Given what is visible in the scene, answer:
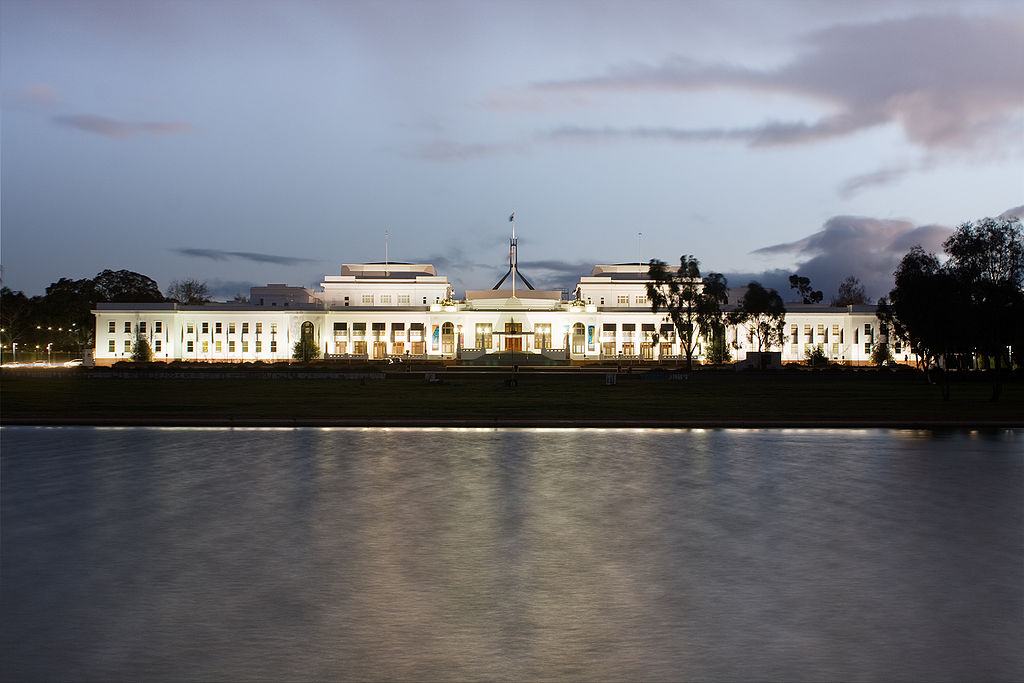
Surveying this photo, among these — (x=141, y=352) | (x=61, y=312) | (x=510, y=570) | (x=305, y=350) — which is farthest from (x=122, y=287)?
(x=510, y=570)

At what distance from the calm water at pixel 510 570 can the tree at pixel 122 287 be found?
14255 cm

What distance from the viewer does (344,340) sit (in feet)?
406

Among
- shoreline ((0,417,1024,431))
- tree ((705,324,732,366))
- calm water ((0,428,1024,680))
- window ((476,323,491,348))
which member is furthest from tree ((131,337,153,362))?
calm water ((0,428,1024,680))

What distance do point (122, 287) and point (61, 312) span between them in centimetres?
1701

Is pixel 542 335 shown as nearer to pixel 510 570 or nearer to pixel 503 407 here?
pixel 503 407

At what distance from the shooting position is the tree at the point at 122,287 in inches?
5753

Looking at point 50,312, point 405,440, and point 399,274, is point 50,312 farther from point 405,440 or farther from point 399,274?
point 405,440

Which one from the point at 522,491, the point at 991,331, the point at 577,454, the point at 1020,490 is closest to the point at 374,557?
the point at 522,491

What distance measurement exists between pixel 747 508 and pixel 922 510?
7.93 feet

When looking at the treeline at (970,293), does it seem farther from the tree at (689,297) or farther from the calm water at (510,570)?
the calm water at (510,570)

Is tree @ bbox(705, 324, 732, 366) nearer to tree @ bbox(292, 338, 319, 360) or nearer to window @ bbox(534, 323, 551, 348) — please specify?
window @ bbox(534, 323, 551, 348)

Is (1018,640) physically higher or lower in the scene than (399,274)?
lower

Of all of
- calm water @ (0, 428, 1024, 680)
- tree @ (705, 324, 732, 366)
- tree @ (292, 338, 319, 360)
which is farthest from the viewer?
tree @ (292, 338, 319, 360)

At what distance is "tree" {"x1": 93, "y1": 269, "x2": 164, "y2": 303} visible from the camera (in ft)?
479
